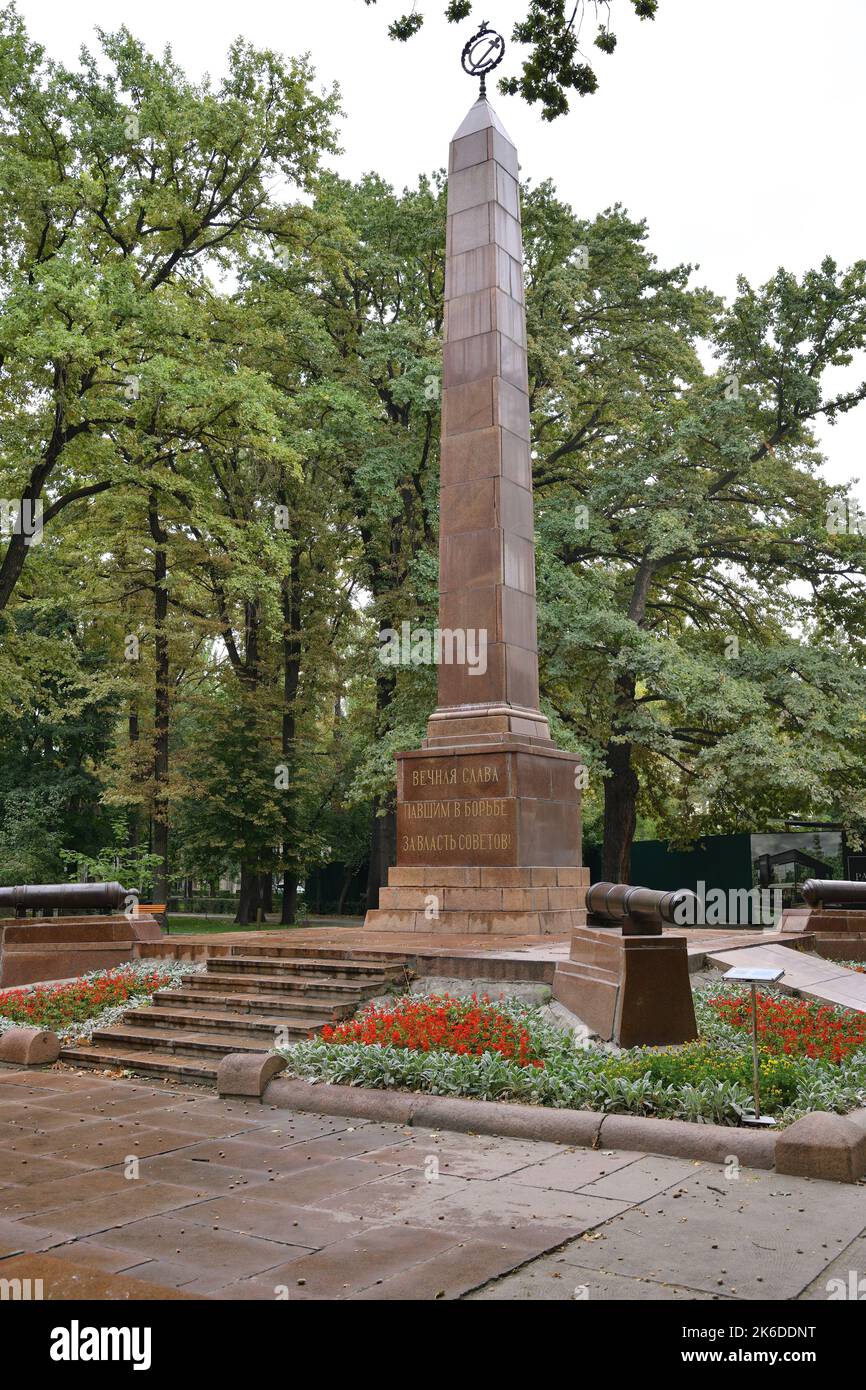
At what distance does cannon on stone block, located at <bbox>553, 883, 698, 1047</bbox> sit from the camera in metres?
8.58

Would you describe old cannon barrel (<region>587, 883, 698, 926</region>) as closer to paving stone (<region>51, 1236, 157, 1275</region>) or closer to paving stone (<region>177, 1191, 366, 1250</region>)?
paving stone (<region>177, 1191, 366, 1250</region>)

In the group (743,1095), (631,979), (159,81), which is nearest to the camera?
(743,1095)

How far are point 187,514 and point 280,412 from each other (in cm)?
318

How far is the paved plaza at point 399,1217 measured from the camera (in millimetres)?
4461

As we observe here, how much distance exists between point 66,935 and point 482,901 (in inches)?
202

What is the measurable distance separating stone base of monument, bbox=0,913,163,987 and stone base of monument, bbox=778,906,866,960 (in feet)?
27.7

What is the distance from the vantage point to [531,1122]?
22.9ft

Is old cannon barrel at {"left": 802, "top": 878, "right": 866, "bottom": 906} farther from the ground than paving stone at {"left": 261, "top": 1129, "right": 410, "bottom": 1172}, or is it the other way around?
old cannon barrel at {"left": 802, "top": 878, "right": 866, "bottom": 906}

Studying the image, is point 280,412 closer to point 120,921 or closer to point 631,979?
point 120,921

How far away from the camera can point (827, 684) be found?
936 inches

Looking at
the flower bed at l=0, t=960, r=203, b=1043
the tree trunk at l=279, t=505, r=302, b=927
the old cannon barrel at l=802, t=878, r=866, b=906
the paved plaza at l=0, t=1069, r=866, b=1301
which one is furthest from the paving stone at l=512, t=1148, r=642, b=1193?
the tree trunk at l=279, t=505, r=302, b=927

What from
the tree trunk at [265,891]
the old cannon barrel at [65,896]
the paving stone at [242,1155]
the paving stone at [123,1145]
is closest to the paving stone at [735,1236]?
the paving stone at [242,1155]

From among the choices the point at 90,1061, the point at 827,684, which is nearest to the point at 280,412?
the point at 827,684

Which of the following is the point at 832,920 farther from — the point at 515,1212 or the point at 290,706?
the point at 290,706
